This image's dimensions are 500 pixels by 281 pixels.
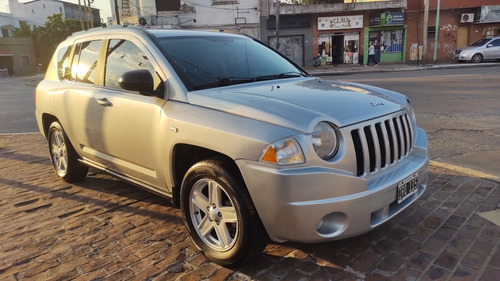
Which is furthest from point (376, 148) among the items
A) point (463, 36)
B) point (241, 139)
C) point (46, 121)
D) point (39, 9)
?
point (39, 9)

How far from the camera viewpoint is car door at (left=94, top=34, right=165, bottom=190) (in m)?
3.21

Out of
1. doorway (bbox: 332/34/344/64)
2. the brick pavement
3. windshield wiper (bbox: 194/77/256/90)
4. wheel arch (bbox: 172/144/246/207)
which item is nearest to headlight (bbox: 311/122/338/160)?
wheel arch (bbox: 172/144/246/207)

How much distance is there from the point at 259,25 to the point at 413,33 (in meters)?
11.6

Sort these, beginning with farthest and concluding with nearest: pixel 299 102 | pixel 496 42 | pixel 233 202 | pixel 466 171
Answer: pixel 496 42, pixel 466 171, pixel 299 102, pixel 233 202

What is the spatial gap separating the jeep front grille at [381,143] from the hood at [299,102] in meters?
0.08

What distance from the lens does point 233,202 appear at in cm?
261

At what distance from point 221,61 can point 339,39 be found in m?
27.0

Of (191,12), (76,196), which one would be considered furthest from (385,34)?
(76,196)

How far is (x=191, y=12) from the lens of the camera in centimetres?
2844

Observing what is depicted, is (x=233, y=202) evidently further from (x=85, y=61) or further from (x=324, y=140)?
(x=85, y=61)

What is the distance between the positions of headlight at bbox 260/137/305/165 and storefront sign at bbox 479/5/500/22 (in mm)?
31283

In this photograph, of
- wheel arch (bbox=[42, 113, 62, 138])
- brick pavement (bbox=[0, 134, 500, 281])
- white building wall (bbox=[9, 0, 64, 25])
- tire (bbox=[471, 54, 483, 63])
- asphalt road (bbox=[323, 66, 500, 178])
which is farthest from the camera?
white building wall (bbox=[9, 0, 64, 25])

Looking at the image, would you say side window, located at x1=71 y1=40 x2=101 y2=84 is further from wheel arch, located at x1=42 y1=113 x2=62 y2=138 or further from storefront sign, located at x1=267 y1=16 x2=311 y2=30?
storefront sign, located at x1=267 y1=16 x2=311 y2=30

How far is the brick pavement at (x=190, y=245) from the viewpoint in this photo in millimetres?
2742
